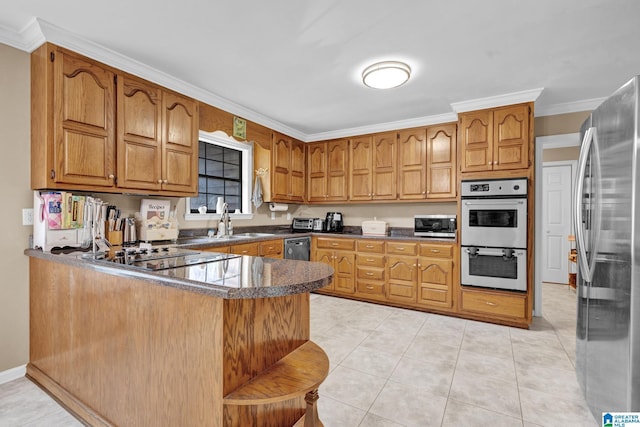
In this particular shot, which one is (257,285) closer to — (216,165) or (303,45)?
(303,45)

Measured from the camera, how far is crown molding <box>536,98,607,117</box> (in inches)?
133

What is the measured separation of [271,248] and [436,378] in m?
2.26

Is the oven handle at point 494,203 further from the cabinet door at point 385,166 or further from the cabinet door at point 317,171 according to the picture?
the cabinet door at point 317,171

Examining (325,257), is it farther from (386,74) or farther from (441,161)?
(386,74)

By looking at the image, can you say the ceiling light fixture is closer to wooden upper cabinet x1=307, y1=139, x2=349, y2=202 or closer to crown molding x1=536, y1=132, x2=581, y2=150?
wooden upper cabinet x1=307, y1=139, x2=349, y2=202

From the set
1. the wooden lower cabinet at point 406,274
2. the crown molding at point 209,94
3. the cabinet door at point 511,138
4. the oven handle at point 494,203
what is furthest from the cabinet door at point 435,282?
the crown molding at point 209,94

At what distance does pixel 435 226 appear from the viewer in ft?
12.8

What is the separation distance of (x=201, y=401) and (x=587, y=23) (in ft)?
10.4

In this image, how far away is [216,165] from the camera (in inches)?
157

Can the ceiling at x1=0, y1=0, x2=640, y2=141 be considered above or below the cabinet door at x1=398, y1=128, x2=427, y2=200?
above

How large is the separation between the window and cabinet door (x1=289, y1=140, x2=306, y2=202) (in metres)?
0.66

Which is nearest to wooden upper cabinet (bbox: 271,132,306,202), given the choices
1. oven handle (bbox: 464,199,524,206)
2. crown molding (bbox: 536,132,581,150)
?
oven handle (bbox: 464,199,524,206)

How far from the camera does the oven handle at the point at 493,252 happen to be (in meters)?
3.18

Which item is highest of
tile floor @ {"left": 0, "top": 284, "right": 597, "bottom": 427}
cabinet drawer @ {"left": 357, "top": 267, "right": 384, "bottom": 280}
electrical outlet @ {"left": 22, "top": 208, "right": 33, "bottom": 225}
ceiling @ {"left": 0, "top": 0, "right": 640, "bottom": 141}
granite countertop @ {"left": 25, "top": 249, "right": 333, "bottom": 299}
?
ceiling @ {"left": 0, "top": 0, "right": 640, "bottom": 141}
